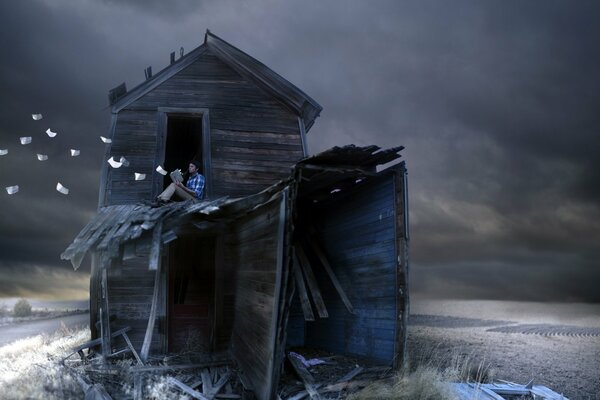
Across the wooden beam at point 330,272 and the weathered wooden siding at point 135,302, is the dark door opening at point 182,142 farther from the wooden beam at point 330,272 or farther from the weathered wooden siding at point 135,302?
the wooden beam at point 330,272

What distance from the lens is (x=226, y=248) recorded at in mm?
10133

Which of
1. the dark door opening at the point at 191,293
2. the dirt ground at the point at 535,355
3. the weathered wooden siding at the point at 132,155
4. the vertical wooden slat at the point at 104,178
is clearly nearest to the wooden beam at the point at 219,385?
the dark door opening at the point at 191,293

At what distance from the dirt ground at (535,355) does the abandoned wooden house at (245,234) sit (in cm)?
268

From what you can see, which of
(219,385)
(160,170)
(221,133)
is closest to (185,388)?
(219,385)

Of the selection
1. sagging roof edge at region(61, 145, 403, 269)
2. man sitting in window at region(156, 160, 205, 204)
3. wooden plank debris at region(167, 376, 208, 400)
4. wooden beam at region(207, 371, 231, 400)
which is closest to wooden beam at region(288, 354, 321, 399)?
wooden beam at region(207, 371, 231, 400)

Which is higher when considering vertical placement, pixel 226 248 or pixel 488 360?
pixel 226 248

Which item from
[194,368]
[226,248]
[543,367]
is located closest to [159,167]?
[226,248]

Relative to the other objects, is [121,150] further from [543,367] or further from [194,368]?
[543,367]

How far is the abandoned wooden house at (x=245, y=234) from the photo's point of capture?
7.46m

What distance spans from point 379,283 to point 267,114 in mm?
4953

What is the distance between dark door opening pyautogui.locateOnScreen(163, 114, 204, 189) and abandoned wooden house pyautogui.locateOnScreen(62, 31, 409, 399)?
0.29m

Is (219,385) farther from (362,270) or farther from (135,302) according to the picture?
(362,270)

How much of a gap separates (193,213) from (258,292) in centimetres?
174

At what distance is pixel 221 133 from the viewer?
1090 cm
